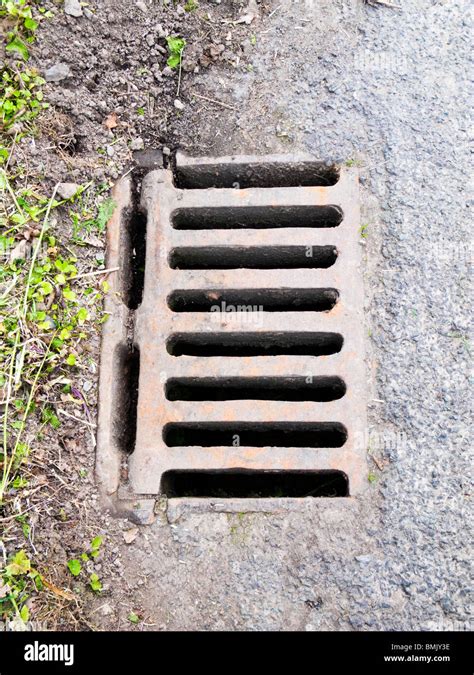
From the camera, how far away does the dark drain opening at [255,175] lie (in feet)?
6.97

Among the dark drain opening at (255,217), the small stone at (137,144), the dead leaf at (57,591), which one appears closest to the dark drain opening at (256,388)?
the dark drain opening at (255,217)

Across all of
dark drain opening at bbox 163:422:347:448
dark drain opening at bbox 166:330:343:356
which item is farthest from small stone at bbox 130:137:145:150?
dark drain opening at bbox 163:422:347:448

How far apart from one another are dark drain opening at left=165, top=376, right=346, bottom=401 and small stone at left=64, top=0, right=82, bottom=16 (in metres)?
1.24

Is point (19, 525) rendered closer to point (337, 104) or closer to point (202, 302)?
point (202, 302)

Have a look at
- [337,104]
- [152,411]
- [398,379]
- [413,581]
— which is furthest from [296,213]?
[413,581]

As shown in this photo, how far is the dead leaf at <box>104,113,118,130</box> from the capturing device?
217 cm

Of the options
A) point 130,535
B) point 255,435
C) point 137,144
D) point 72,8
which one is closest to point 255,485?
point 255,435

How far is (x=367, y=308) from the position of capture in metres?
2.00

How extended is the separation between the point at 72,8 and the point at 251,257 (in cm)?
100

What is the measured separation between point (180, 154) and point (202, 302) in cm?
47

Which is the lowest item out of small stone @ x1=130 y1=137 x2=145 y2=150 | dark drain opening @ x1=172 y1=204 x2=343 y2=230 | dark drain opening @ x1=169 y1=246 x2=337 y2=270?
dark drain opening @ x1=169 y1=246 x2=337 y2=270

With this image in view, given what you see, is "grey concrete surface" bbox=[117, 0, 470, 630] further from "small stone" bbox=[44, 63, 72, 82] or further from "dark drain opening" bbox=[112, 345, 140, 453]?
"small stone" bbox=[44, 63, 72, 82]

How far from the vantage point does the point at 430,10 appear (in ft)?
7.21

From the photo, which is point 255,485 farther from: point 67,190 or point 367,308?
point 67,190
